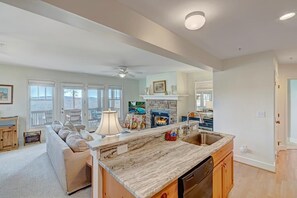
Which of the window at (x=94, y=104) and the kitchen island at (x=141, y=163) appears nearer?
the kitchen island at (x=141, y=163)

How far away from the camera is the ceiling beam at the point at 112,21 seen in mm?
1164

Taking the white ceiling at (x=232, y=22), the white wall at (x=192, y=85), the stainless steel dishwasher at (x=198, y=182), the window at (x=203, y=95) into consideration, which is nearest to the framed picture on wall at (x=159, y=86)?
the white wall at (x=192, y=85)

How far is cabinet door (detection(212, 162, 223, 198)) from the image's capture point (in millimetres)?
1777

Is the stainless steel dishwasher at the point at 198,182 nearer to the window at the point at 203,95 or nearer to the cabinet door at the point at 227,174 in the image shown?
the cabinet door at the point at 227,174

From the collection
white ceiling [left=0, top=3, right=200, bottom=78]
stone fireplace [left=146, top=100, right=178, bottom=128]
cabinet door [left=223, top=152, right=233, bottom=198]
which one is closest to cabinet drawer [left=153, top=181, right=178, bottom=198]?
cabinet door [left=223, top=152, right=233, bottom=198]

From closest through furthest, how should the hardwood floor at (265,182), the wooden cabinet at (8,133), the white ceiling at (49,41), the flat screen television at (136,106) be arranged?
the white ceiling at (49,41)
the hardwood floor at (265,182)
the wooden cabinet at (8,133)
the flat screen television at (136,106)

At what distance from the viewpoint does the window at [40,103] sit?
5.14m

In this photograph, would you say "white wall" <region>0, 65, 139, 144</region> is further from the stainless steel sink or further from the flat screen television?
the stainless steel sink

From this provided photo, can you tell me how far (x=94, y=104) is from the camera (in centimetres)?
664

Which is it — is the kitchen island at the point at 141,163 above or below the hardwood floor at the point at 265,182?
above

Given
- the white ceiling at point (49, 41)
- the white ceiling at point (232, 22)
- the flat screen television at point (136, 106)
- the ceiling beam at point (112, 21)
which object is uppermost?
the white ceiling at point (49, 41)

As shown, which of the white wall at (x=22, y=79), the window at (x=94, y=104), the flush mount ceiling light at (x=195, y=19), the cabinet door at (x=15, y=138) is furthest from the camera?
the window at (x=94, y=104)

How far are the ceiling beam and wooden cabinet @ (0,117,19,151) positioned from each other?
4.53 metres

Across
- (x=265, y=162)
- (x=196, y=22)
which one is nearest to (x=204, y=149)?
(x=196, y=22)
